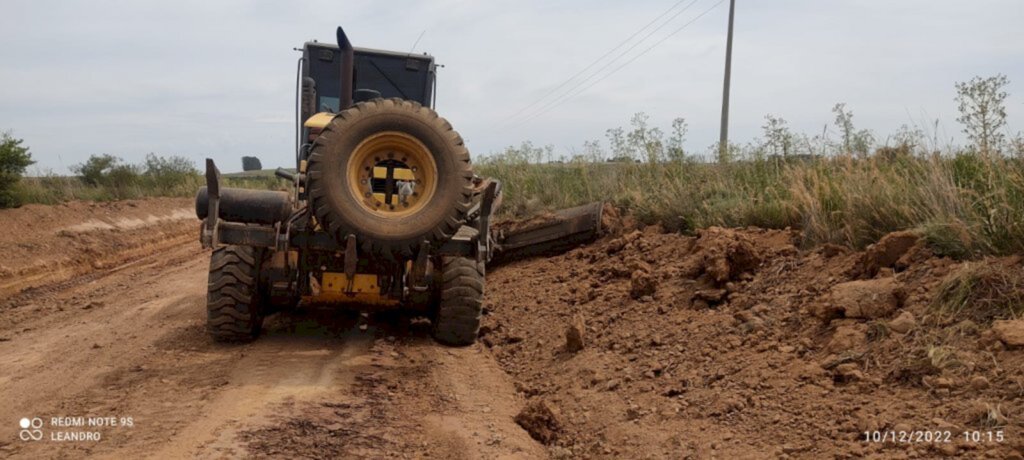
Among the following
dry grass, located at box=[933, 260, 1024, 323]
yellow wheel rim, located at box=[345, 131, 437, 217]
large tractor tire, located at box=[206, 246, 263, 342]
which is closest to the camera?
dry grass, located at box=[933, 260, 1024, 323]

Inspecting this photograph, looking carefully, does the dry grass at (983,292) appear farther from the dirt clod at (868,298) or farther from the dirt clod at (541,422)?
the dirt clod at (541,422)

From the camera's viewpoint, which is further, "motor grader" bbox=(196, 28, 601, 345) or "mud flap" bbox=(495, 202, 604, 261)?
"mud flap" bbox=(495, 202, 604, 261)

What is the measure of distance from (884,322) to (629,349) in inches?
74.8

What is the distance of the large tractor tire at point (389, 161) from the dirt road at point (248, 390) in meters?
1.04

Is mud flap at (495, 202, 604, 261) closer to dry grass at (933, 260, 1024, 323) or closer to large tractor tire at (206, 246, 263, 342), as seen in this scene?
large tractor tire at (206, 246, 263, 342)

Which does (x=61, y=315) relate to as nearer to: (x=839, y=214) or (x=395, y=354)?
(x=395, y=354)

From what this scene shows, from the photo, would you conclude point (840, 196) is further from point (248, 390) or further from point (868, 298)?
point (248, 390)

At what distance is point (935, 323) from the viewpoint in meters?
4.66

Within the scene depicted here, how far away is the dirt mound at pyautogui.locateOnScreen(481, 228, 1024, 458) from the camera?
4.04 m

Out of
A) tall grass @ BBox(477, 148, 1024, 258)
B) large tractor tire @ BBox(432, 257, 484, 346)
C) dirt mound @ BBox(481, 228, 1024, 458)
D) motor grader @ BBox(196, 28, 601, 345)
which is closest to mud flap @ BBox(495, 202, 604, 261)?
tall grass @ BBox(477, 148, 1024, 258)

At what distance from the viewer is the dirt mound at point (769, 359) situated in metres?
4.04

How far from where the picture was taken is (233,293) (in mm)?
7062

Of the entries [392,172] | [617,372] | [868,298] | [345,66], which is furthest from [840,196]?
[345,66]

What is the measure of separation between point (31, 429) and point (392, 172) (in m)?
3.01
